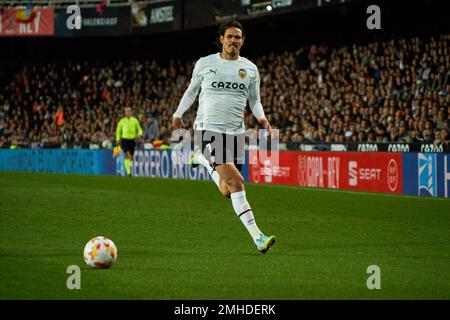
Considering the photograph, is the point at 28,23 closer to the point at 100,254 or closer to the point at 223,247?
the point at 223,247

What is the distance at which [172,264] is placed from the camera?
29.5ft

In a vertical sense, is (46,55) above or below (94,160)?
above

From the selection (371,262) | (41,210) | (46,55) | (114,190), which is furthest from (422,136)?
(46,55)

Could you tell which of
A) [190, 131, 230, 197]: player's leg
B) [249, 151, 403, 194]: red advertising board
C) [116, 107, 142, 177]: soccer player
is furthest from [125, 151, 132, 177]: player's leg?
[190, 131, 230, 197]: player's leg

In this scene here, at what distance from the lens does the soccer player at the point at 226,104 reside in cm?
1025

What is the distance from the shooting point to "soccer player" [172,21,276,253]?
33.6 feet

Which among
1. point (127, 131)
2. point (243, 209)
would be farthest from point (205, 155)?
point (127, 131)

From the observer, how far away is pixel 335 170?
22766 mm

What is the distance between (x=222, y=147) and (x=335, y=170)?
503 inches

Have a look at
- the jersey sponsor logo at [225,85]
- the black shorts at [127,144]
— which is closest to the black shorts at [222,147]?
the jersey sponsor logo at [225,85]

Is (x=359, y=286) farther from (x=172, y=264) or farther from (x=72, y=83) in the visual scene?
(x=72, y=83)

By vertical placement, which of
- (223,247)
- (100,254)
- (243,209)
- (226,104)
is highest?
(226,104)
